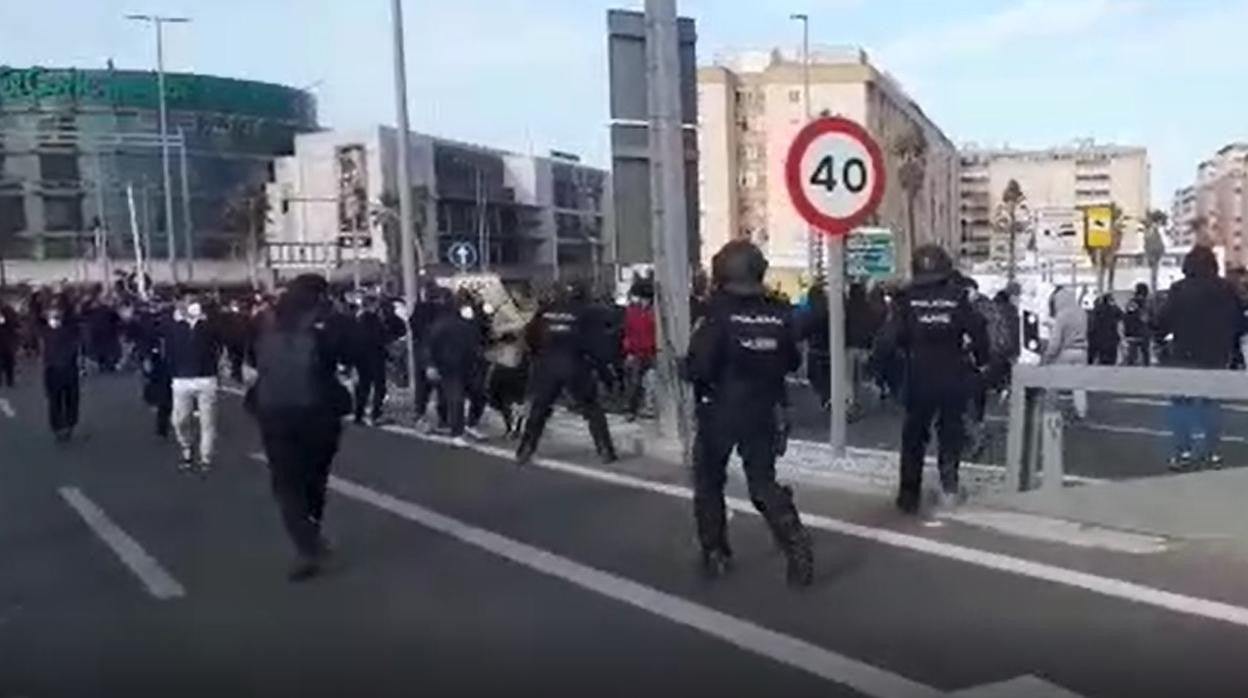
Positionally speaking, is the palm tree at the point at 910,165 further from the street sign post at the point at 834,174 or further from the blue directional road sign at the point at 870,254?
the street sign post at the point at 834,174

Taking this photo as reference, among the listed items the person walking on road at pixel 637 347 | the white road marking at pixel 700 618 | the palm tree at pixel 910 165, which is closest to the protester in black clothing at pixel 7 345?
the person walking on road at pixel 637 347

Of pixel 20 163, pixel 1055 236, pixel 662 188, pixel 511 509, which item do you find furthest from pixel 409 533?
pixel 20 163

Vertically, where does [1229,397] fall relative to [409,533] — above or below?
above

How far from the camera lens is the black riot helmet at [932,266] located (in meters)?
9.79

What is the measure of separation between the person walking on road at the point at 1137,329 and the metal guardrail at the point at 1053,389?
12.7 metres

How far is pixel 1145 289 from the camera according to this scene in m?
26.9

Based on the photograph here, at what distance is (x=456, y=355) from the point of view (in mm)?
16938

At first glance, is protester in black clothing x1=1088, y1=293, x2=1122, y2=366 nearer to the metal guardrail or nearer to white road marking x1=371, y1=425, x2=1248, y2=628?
white road marking x1=371, y1=425, x2=1248, y2=628

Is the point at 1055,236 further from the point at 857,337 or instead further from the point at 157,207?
the point at 157,207

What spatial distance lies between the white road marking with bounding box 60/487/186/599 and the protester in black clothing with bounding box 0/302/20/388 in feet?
59.2

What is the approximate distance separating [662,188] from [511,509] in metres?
3.78

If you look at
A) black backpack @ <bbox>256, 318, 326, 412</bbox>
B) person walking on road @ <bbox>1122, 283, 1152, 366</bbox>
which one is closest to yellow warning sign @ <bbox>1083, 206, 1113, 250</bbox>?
person walking on road @ <bbox>1122, 283, 1152, 366</bbox>

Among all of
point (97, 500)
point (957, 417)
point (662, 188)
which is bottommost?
point (97, 500)

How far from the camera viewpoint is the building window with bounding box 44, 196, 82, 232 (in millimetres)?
101875
